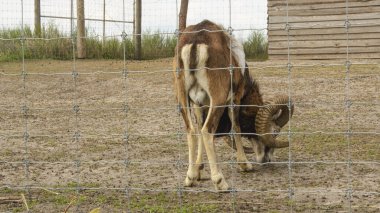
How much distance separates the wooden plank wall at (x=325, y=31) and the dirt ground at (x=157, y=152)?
2073 millimetres

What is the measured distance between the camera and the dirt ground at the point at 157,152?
6641 millimetres

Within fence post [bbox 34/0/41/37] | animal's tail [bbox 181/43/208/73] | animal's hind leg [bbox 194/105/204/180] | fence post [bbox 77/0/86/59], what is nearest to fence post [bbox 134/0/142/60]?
fence post [bbox 77/0/86/59]

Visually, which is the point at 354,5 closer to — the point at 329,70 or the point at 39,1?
the point at 329,70

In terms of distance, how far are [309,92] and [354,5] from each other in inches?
218

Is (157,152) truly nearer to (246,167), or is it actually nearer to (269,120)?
(246,167)

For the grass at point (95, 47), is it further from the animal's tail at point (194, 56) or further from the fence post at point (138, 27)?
the animal's tail at point (194, 56)

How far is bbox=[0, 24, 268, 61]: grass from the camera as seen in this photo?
19.0 meters

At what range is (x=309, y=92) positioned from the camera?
46.3 feet

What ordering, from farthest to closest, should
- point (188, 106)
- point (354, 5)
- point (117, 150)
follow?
point (354, 5), point (117, 150), point (188, 106)

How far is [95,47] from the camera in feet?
65.6

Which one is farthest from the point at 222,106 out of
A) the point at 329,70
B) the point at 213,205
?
the point at 329,70

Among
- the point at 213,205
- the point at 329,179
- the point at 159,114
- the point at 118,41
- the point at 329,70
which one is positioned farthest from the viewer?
the point at 118,41

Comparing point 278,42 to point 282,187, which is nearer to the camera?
point 282,187

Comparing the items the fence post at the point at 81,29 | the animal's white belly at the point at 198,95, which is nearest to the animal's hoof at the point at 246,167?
the animal's white belly at the point at 198,95
